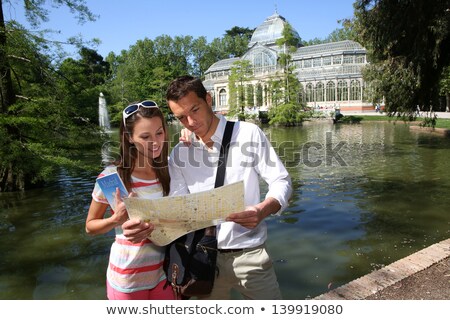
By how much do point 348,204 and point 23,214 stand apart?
21.6 ft

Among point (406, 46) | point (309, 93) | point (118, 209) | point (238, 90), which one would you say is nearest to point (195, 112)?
point (118, 209)

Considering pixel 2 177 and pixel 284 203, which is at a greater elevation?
pixel 284 203

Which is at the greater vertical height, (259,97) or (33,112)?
(259,97)

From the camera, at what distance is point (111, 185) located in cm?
→ 164

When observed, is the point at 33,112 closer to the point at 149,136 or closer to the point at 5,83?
the point at 5,83

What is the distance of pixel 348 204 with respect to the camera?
7.22 m

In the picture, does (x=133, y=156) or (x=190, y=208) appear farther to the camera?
(x=133, y=156)

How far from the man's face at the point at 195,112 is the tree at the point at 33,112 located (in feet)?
20.8

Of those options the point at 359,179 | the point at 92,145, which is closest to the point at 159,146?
the point at 92,145

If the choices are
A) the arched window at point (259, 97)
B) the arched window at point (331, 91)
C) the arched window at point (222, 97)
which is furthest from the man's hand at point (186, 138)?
the arched window at point (222, 97)

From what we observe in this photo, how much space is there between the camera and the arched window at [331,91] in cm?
4166

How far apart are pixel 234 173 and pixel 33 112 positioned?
7.45 metres

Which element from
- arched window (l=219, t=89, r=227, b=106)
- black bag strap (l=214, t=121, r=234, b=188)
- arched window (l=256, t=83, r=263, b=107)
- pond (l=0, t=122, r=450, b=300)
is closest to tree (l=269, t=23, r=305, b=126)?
arched window (l=256, t=83, r=263, b=107)

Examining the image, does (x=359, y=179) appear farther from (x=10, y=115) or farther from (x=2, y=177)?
(x=2, y=177)
